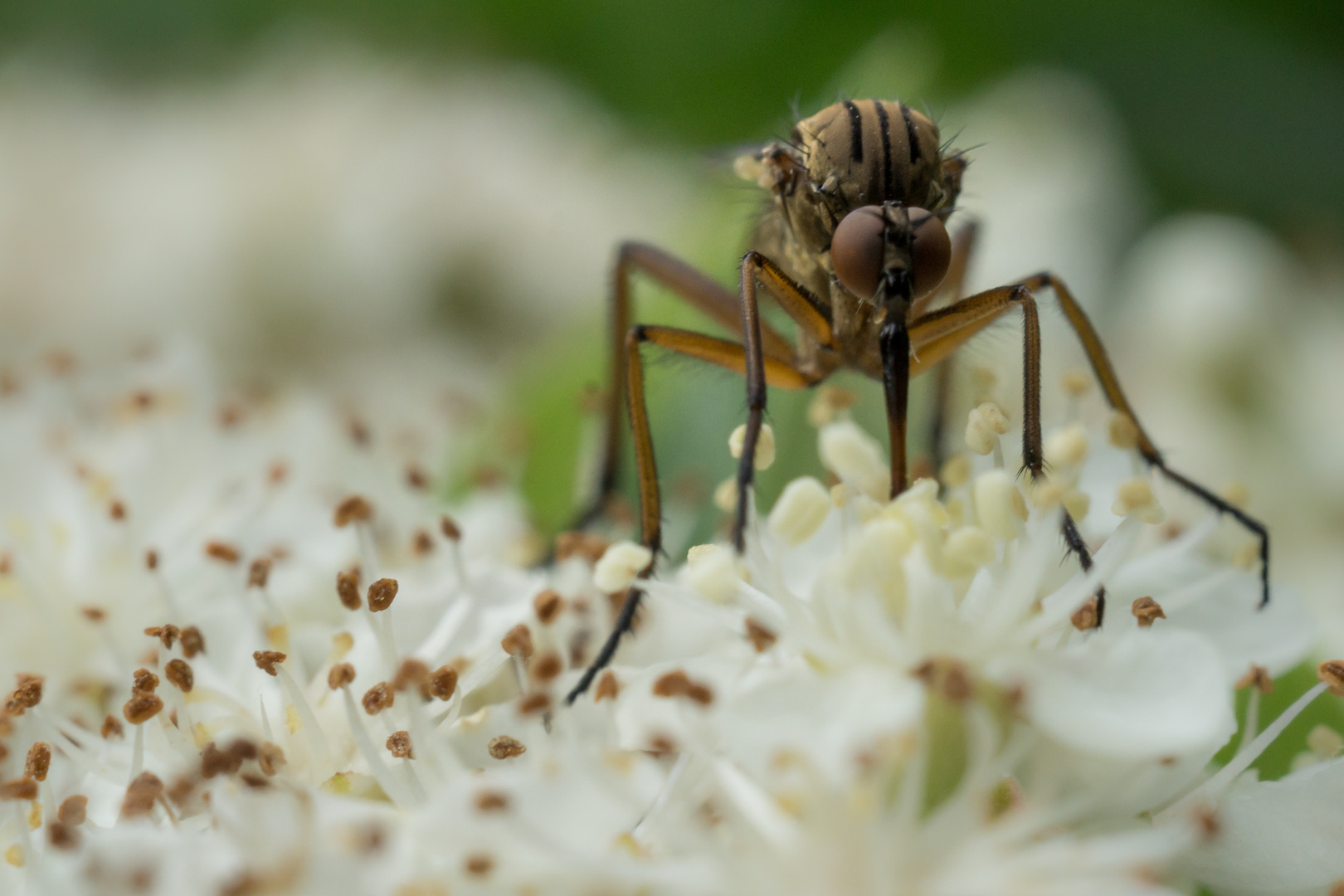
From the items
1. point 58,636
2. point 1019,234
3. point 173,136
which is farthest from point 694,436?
point 173,136

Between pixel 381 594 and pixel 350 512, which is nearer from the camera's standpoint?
pixel 381 594

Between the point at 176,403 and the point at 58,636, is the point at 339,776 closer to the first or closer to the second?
the point at 58,636

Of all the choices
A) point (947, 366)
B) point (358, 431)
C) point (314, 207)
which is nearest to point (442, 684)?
point (358, 431)

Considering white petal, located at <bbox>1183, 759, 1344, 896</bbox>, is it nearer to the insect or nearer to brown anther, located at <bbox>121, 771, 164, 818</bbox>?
the insect

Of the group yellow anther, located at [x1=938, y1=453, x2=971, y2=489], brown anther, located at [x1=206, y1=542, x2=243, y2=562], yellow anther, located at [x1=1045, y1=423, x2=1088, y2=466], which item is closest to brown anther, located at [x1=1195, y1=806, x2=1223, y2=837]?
yellow anther, located at [x1=1045, y1=423, x2=1088, y2=466]

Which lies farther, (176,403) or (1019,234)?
(1019,234)

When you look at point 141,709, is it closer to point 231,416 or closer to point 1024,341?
point 231,416

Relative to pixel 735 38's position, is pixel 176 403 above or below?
below

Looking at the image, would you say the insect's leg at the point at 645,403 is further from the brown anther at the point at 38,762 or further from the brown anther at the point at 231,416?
the brown anther at the point at 231,416
